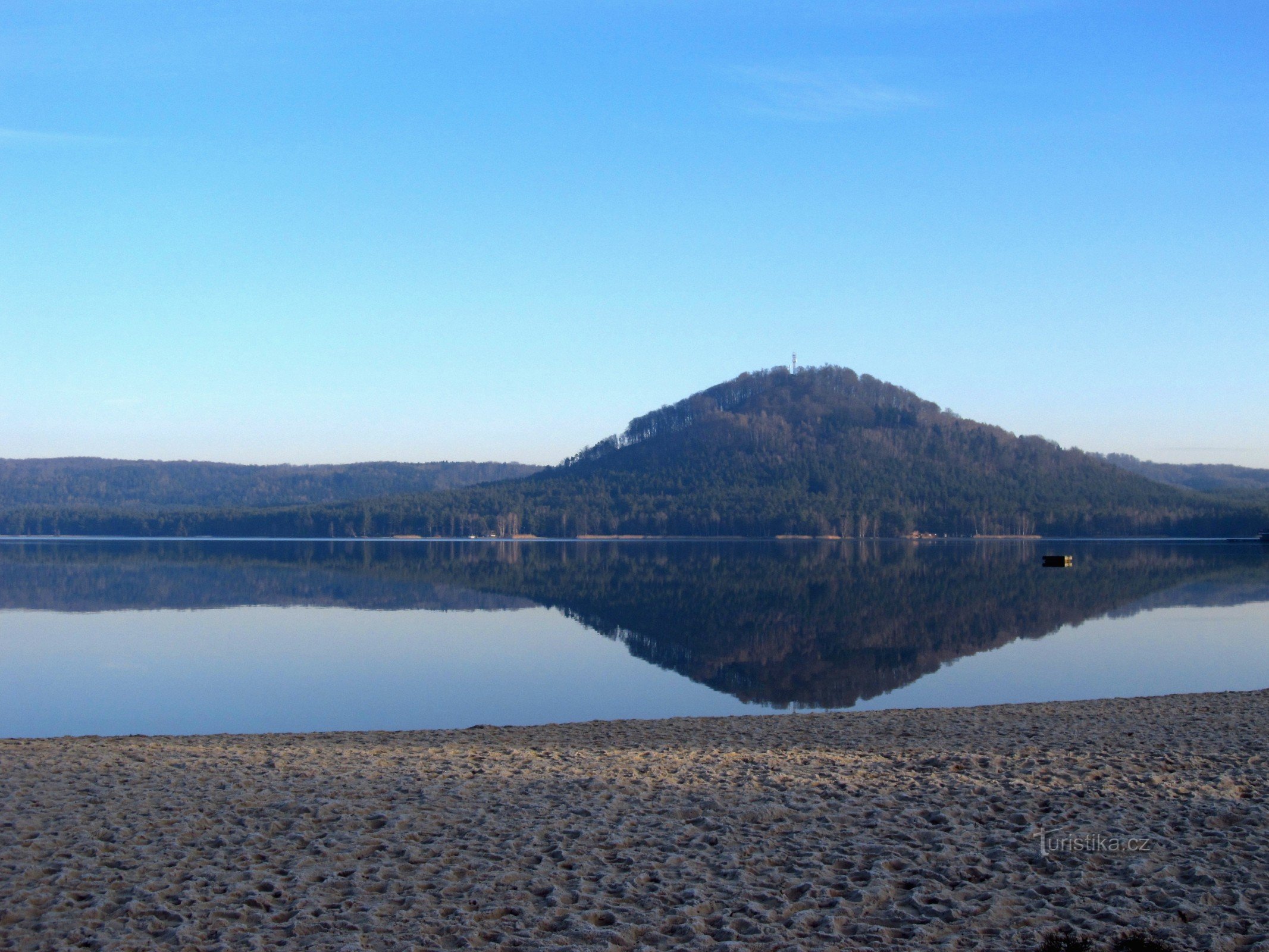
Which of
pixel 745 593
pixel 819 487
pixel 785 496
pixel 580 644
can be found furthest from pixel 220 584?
pixel 819 487

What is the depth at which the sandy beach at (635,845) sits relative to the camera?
6.12m

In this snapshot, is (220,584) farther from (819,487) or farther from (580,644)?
(819,487)

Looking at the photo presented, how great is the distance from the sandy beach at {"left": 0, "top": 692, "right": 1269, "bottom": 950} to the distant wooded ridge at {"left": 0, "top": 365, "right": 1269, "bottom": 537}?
127380 mm

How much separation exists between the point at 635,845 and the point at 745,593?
32618mm

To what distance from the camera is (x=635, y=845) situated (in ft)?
25.2

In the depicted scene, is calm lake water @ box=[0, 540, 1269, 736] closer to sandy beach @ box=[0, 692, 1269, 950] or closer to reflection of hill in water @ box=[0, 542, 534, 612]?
reflection of hill in water @ box=[0, 542, 534, 612]

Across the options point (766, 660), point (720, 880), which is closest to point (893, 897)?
point (720, 880)

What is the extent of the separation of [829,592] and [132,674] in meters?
26.4

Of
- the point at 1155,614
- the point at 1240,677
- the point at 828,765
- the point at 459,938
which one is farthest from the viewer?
the point at 1155,614

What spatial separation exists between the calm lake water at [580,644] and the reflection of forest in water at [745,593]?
0.18m

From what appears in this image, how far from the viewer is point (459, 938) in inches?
235

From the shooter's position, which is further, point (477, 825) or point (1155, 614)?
point (1155, 614)

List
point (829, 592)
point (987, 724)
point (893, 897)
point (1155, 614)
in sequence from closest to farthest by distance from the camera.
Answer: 1. point (893, 897)
2. point (987, 724)
3. point (1155, 614)
4. point (829, 592)

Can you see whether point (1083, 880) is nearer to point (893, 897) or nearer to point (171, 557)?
point (893, 897)
